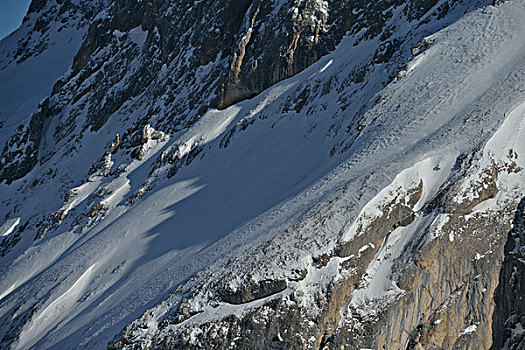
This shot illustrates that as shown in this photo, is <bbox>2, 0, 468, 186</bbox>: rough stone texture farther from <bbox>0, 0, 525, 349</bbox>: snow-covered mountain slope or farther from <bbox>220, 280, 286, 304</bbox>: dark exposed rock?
<bbox>220, 280, 286, 304</bbox>: dark exposed rock

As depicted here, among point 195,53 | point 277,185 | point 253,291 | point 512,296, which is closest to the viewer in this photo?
point 512,296

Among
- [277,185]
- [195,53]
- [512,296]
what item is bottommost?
[512,296]

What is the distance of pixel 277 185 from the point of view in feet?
89.4

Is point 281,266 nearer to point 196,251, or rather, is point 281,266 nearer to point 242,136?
point 196,251

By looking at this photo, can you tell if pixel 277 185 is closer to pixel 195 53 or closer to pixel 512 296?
pixel 512 296

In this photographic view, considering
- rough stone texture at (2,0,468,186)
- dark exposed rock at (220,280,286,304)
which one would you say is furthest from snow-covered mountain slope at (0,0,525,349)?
rough stone texture at (2,0,468,186)

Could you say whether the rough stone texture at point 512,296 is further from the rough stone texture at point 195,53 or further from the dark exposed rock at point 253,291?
the rough stone texture at point 195,53

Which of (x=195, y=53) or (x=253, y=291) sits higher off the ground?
(x=195, y=53)

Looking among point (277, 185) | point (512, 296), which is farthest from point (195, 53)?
point (512, 296)

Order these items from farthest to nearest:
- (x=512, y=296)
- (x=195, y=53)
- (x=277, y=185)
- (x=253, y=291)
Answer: (x=195, y=53), (x=277, y=185), (x=253, y=291), (x=512, y=296)

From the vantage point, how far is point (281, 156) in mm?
29734

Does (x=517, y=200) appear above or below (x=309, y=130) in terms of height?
below

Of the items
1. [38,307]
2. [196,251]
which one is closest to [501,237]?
[196,251]

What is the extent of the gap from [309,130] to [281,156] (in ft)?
6.89
